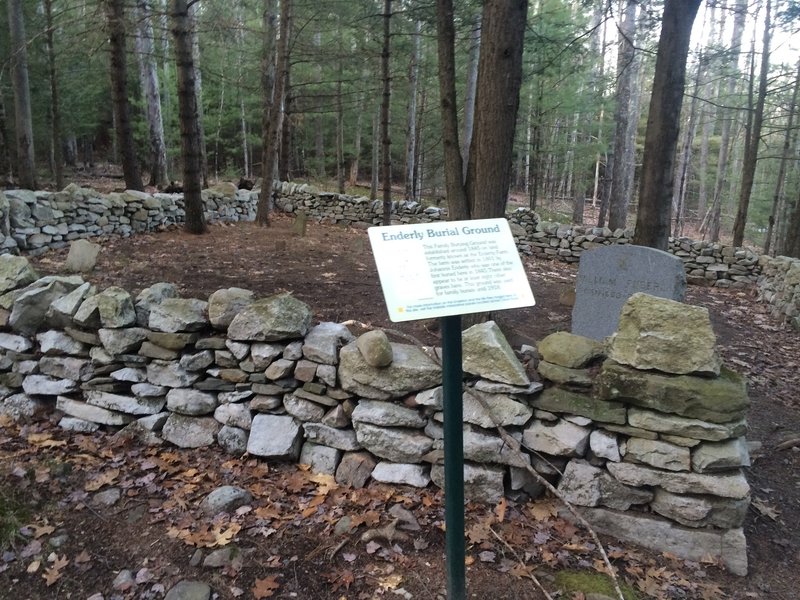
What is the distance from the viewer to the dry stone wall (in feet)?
8.96

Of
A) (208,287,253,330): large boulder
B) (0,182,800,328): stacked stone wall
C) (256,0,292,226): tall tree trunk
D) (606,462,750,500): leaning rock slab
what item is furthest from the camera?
(256,0,292,226): tall tree trunk

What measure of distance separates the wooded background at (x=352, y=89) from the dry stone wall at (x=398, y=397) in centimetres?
256

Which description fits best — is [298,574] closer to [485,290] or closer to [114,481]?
[114,481]

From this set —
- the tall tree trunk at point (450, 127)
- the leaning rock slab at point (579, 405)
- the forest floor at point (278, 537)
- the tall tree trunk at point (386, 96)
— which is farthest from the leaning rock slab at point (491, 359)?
the tall tree trunk at point (386, 96)

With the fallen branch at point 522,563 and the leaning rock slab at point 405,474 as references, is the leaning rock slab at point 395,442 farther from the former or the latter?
the fallen branch at point 522,563

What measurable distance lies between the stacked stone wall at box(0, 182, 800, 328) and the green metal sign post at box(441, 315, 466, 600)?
791cm

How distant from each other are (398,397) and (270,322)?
3.06 ft

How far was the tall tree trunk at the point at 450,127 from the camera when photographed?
538 centimetres

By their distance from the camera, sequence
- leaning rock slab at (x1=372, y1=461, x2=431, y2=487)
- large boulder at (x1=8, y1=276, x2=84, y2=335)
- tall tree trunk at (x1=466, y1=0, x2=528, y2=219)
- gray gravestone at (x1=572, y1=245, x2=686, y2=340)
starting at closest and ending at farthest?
leaning rock slab at (x1=372, y1=461, x2=431, y2=487) → large boulder at (x1=8, y1=276, x2=84, y2=335) → tall tree trunk at (x1=466, y1=0, x2=528, y2=219) → gray gravestone at (x1=572, y1=245, x2=686, y2=340)

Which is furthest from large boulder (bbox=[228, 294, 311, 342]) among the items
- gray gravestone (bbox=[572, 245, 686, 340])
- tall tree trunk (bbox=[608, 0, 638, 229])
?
tall tree trunk (bbox=[608, 0, 638, 229])

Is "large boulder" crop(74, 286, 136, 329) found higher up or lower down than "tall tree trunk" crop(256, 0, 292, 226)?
lower down

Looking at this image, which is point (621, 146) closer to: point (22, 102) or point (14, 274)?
point (14, 274)

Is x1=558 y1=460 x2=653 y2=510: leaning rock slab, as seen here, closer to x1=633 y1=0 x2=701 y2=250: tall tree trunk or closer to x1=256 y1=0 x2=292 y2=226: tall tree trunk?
x1=633 y1=0 x2=701 y2=250: tall tree trunk

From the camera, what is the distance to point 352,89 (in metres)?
19.0
